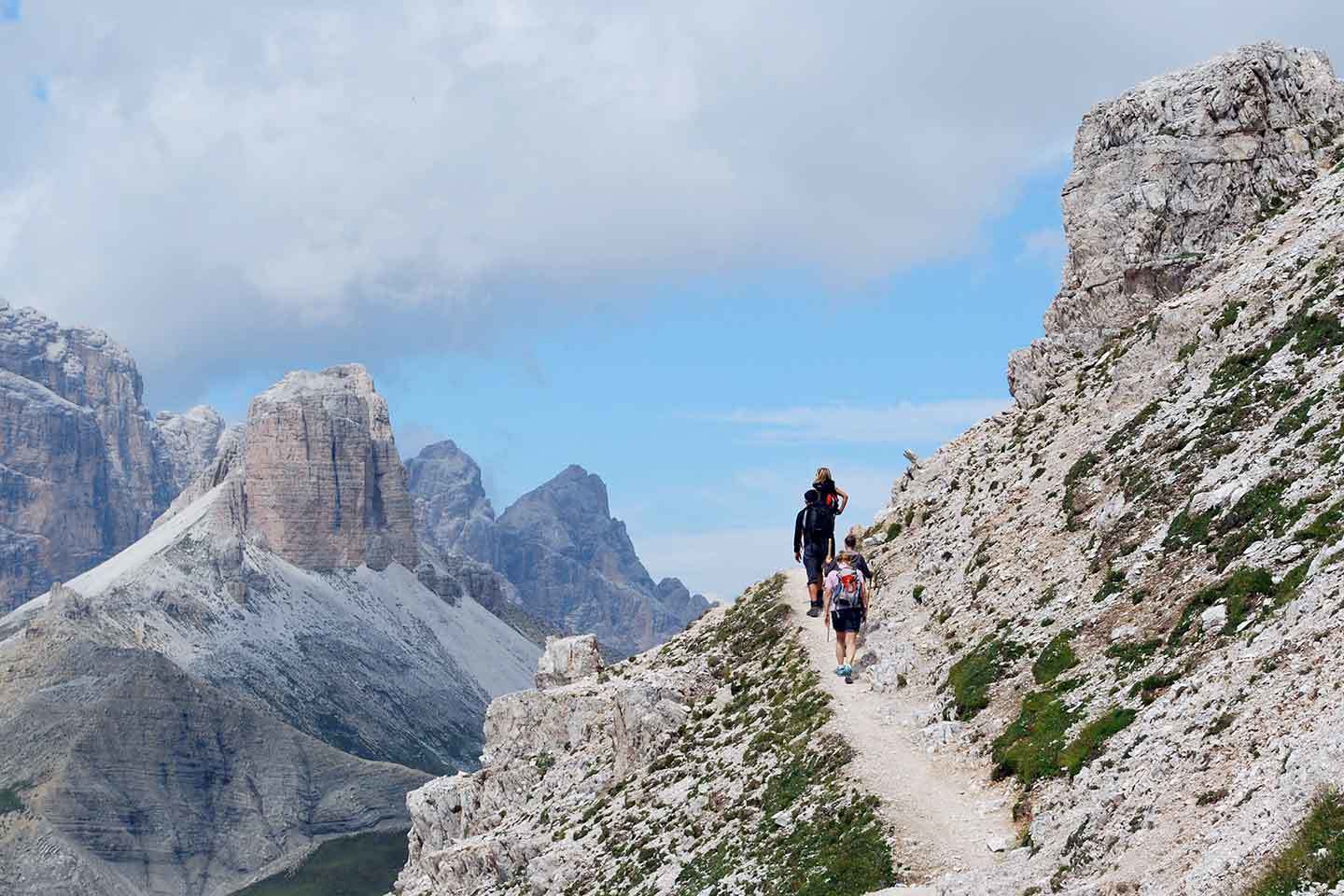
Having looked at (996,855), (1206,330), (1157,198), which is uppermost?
(1157,198)

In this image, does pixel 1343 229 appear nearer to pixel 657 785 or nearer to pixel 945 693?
pixel 945 693

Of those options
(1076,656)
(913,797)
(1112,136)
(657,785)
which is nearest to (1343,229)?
(1112,136)

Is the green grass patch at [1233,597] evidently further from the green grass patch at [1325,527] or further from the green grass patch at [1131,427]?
the green grass patch at [1131,427]

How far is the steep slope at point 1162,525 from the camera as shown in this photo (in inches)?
1019

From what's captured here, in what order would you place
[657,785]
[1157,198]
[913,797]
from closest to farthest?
[913,797]
[657,785]
[1157,198]

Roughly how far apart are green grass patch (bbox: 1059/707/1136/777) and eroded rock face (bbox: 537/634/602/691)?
36.5 meters

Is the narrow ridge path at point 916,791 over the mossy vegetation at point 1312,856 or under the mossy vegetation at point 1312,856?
over

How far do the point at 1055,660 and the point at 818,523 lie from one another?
50.4 ft

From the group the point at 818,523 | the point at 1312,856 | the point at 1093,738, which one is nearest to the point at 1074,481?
the point at 818,523

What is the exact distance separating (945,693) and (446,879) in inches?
901

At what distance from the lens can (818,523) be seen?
5191cm

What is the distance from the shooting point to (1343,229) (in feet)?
150

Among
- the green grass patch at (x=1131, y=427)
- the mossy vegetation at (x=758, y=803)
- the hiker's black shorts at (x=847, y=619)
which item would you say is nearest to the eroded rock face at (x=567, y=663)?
the mossy vegetation at (x=758, y=803)

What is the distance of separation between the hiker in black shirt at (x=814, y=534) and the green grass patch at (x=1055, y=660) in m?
14.1
